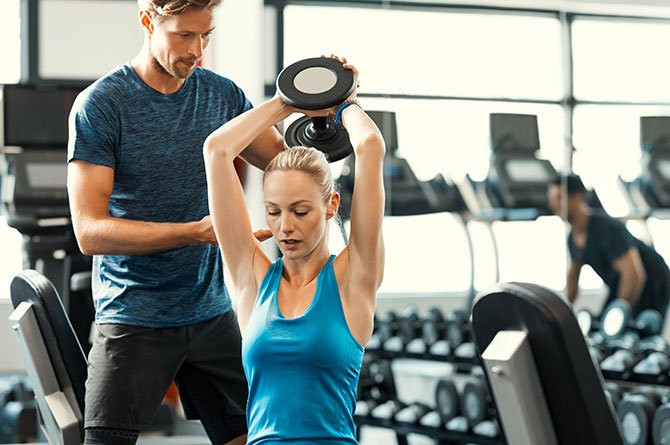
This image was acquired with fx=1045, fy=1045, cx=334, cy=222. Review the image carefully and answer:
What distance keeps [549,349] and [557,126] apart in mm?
3721

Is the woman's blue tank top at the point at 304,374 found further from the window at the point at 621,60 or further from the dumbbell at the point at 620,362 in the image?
the window at the point at 621,60

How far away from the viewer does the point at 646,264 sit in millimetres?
4129

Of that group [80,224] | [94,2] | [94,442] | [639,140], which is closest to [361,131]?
[80,224]

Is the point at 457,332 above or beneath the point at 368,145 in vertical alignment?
beneath

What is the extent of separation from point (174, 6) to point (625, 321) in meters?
3.03

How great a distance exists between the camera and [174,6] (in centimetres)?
182

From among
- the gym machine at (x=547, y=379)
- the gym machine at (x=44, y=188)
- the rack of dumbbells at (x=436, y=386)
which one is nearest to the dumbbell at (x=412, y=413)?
the rack of dumbbells at (x=436, y=386)

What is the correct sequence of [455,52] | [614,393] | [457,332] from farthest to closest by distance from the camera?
[455,52] → [457,332] → [614,393]

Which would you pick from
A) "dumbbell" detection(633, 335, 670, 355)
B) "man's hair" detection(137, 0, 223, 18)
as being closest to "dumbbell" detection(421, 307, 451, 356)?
"dumbbell" detection(633, 335, 670, 355)

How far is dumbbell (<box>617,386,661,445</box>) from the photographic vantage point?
3.55 meters

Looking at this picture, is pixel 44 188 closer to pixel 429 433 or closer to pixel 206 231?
pixel 429 433

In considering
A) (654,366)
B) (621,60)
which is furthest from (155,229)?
(621,60)

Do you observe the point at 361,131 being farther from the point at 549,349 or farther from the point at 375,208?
the point at 549,349

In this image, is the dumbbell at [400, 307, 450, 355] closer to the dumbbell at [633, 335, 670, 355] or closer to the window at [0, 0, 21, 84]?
the dumbbell at [633, 335, 670, 355]
